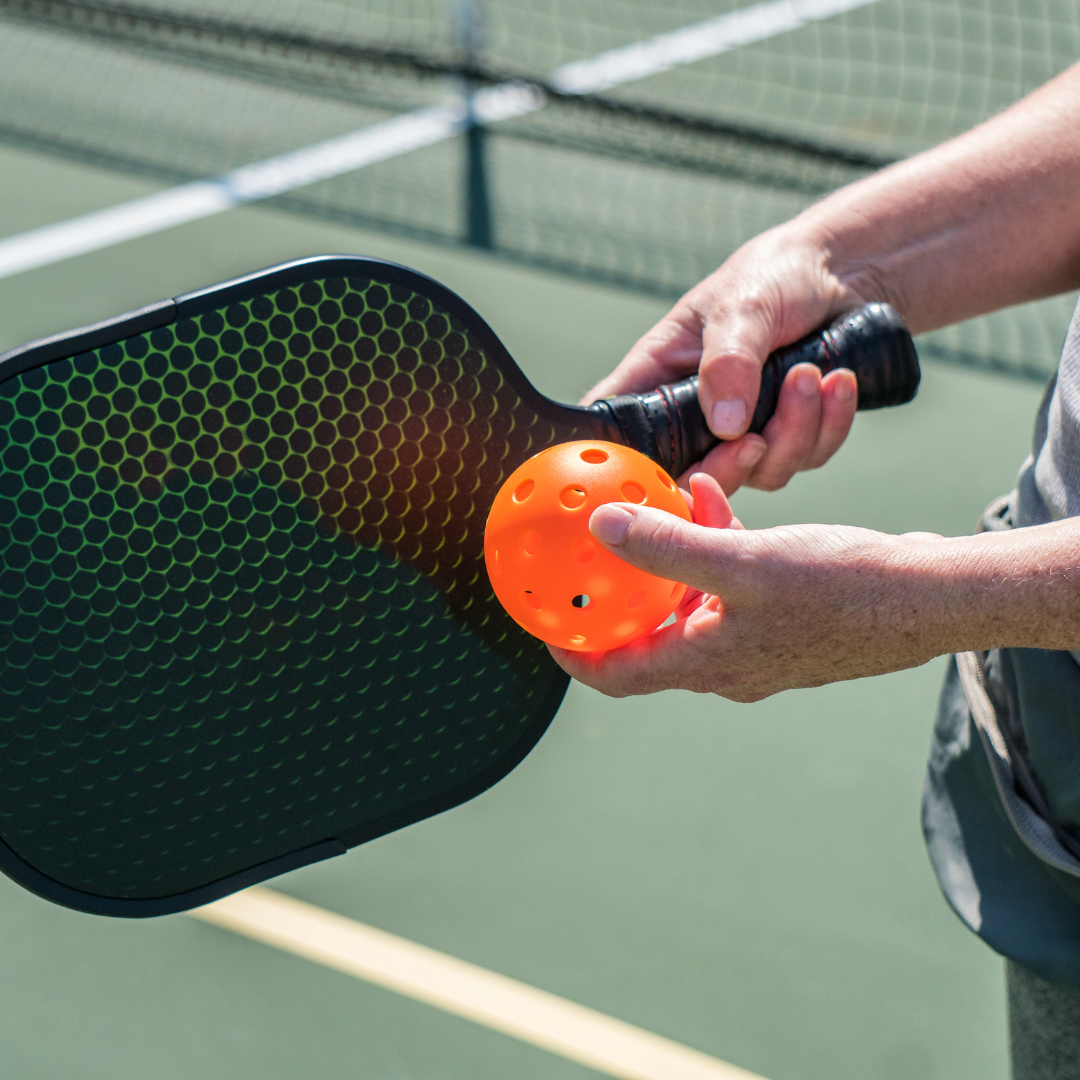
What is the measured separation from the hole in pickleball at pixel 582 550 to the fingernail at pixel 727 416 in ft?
0.95

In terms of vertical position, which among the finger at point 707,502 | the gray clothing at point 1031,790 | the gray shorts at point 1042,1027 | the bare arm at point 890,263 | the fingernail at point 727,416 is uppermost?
the bare arm at point 890,263

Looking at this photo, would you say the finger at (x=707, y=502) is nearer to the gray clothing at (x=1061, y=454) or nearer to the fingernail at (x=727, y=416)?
the fingernail at (x=727, y=416)

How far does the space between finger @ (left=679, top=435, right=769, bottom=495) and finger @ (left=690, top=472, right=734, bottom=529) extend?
16cm

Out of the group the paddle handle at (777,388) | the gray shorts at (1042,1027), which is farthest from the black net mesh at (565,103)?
the gray shorts at (1042,1027)

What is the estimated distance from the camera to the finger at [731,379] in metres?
1.21

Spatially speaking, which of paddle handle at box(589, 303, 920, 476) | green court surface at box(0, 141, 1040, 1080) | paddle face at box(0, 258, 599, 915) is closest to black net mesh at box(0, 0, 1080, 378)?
green court surface at box(0, 141, 1040, 1080)

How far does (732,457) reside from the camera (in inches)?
49.0

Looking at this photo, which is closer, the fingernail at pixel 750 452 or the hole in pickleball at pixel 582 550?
the hole in pickleball at pixel 582 550

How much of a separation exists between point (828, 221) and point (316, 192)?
2872 millimetres

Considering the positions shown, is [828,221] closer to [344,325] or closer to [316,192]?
[344,325]

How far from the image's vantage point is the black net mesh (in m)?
3.74

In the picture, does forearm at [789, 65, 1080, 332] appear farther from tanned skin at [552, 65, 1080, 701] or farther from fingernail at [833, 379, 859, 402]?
fingernail at [833, 379, 859, 402]

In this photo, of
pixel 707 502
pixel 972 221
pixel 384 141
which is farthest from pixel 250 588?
pixel 384 141

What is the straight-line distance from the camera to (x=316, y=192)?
12.7 ft
